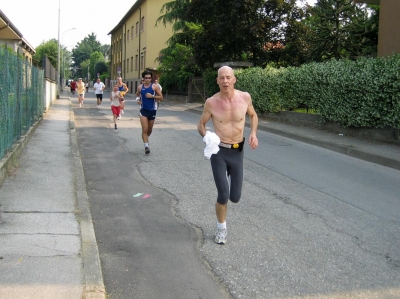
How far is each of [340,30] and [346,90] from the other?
9.79 meters

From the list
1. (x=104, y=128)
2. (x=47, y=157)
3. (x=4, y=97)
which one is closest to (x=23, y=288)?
(x=4, y=97)

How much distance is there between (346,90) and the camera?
45.0 ft

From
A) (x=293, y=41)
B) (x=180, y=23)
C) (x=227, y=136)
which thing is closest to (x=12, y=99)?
(x=227, y=136)

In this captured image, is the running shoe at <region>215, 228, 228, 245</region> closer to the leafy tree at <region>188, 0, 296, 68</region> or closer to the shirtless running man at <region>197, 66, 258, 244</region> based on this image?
the shirtless running man at <region>197, 66, 258, 244</region>

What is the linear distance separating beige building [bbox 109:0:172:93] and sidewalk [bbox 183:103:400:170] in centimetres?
2584

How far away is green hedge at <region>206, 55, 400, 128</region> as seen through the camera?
1201 centimetres

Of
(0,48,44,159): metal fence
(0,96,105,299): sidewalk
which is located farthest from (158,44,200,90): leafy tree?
(0,96,105,299): sidewalk

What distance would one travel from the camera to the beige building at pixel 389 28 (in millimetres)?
16062

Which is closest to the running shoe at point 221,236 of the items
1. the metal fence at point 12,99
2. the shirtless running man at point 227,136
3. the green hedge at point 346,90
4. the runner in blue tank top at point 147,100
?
the shirtless running man at point 227,136

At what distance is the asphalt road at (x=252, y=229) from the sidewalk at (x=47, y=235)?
8.9 inches

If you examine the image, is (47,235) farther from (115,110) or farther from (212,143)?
(115,110)

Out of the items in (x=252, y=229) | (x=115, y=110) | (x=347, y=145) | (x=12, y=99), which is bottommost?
(x=252, y=229)

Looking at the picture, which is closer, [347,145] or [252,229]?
[252,229]

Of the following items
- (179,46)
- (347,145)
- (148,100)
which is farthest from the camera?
(179,46)
